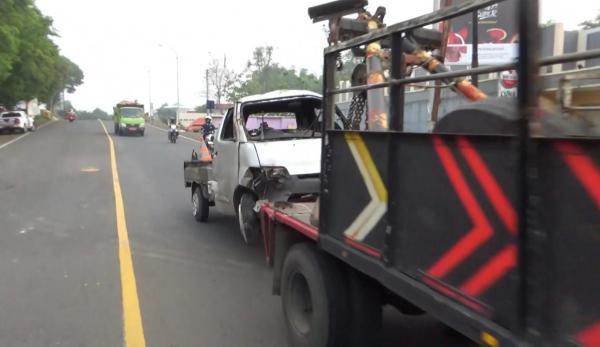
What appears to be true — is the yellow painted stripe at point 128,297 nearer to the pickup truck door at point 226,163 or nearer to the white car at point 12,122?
the pickup truck door at point 226,163

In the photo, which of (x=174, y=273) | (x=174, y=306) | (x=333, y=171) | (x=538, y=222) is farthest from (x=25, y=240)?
(x=538, y=222)

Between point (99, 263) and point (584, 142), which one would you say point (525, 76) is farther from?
point (99, 263)

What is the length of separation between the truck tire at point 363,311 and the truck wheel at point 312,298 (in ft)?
0.18

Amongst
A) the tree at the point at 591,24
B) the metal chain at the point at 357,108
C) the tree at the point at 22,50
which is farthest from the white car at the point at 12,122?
the tree at the point at 591,24

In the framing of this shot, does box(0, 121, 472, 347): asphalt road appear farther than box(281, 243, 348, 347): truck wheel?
Yes

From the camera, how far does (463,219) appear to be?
94.9 inches

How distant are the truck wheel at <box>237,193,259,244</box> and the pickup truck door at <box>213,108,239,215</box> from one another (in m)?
0.35

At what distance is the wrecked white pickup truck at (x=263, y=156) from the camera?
6566 mm

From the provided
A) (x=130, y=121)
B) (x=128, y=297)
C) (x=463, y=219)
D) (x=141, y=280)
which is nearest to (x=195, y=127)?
(x=130, y=121)

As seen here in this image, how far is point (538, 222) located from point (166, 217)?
329 inches

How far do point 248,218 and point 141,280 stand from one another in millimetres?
1416

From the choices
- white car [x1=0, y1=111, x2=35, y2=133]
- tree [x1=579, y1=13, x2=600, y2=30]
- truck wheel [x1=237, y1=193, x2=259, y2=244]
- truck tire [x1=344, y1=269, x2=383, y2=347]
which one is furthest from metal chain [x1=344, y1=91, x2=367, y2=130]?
white car [x1=0, y1=111, x2=35, y2=133]

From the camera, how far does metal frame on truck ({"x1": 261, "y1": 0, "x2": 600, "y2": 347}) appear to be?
1940mm

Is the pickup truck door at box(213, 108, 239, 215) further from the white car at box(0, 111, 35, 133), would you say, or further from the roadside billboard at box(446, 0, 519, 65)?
the white car at box(0, 111, 35, 133)
